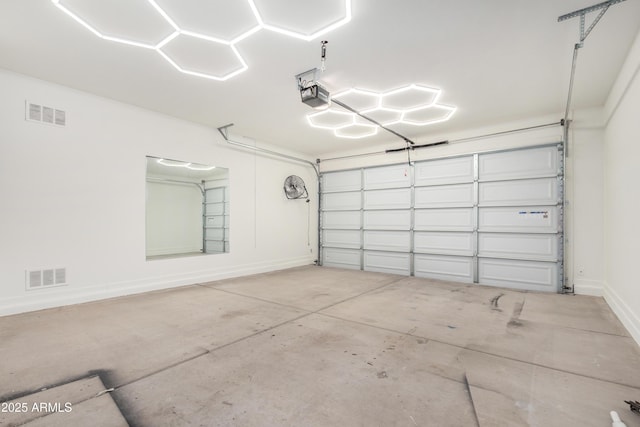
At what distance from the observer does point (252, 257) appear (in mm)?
6582

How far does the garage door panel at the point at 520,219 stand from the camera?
509 cm

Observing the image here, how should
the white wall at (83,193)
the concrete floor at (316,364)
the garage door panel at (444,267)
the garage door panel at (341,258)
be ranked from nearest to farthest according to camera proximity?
1. the concrete floor at (316,364)
2. the white wall at (83,193)
3. the garage door panel at (444,267)
4. the garage door panel at (341,258)

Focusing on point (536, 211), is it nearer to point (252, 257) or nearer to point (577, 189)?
point (577, 189)

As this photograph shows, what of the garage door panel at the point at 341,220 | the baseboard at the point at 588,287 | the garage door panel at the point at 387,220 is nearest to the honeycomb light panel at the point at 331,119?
the garage door panel at the point at 387,220

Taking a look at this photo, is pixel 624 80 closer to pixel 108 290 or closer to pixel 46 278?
pixel 108 290

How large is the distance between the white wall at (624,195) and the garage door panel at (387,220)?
10.8 ft

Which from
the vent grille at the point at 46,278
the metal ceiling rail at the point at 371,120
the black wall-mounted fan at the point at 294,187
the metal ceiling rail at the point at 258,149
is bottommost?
the vent grille at the point at 46,278

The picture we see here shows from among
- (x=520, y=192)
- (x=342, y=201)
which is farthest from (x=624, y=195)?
(x=342, y=201)

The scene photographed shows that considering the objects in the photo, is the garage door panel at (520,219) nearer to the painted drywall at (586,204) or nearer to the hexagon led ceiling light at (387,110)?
the painted drywall at (586,204)

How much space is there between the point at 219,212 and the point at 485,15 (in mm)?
5498

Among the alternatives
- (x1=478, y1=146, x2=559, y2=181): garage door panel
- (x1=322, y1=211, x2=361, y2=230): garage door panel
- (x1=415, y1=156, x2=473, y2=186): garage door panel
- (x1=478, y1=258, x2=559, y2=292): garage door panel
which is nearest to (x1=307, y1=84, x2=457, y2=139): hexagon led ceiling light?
(x1=415, y1=156, x2=473, y2=186): garage door panel

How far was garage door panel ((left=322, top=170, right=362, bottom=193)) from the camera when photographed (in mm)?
7487

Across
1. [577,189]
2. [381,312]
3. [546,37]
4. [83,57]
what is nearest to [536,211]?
[577,189]

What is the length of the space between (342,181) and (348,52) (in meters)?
4.67
